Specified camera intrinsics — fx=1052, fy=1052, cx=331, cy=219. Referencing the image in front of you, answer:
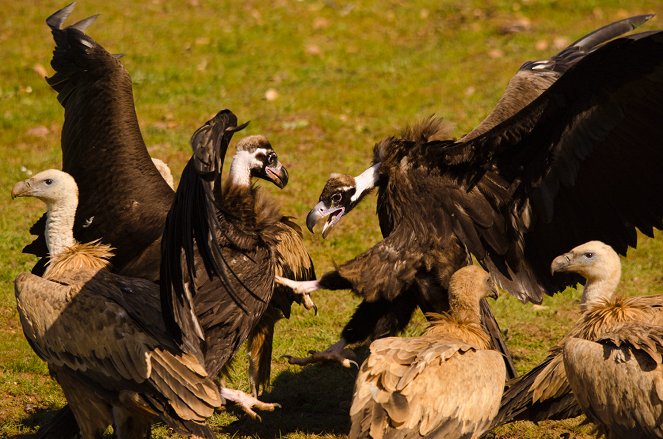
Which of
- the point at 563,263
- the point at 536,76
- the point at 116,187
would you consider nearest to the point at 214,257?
the point at 116,187

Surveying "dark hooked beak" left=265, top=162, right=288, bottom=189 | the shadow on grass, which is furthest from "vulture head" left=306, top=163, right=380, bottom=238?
the shadow on grass

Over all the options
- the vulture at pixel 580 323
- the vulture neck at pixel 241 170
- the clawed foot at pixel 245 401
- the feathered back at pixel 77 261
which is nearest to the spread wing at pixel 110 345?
the feathered back at pixel 77 261

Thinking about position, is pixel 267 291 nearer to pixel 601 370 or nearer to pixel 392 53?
pixel 601 370

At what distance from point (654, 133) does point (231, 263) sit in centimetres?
270

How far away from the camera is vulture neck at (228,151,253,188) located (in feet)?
22.6

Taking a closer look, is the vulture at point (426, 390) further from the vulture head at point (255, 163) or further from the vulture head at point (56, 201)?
the vulture head at point (56, 201)

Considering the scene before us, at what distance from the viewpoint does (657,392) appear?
522cm

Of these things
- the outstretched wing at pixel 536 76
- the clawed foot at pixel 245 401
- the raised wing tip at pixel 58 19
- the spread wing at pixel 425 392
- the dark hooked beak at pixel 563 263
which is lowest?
the clawed foot at pixel 245 401

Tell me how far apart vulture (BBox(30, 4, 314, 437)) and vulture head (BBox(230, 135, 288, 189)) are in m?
0.02

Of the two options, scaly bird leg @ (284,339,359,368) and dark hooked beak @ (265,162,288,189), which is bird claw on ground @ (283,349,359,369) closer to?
scaly bird leg @ (284,339,359,368)

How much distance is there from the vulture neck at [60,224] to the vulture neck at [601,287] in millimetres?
3107

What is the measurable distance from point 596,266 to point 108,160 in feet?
11.3

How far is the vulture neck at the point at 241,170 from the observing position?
6902mm

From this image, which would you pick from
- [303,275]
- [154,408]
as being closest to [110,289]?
[154,408]
